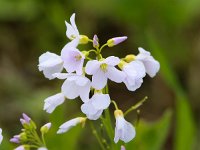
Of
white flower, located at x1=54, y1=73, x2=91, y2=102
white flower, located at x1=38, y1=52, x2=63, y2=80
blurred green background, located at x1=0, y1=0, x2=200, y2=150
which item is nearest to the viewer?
white flower, located at x1=54, y1=73, x2=91, y2=102

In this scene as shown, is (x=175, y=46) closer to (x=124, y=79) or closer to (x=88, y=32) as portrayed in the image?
(x=88, y=32)

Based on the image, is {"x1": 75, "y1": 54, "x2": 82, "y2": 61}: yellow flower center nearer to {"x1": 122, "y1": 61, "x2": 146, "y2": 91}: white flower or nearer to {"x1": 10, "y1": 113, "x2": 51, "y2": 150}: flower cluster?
{"x1": 122, "y1": 61, "x2": 146, "y2": 91}: white flower

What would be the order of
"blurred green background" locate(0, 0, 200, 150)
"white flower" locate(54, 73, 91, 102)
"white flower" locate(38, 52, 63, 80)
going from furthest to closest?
"blurred green background" locate(0, 0, 200, 150) → "white flower" locate(38, 52, 63, 80) → "white flower" locate(54, 73, 91, 102)

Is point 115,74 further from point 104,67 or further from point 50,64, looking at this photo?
point 50,64

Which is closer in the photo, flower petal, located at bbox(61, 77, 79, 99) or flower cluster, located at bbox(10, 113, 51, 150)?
flower petal, located at bbox(61, 77, 79, 99)

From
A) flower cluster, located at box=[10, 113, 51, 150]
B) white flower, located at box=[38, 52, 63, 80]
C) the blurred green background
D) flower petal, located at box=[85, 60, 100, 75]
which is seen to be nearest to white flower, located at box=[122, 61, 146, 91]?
flower petal, located at box=[85, 60, 100, 75]

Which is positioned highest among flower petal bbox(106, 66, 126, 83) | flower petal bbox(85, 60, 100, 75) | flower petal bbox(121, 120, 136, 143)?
flower petal bbox(85, 60, 100, 75)
